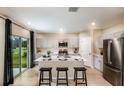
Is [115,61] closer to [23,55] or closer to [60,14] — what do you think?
[60,14]

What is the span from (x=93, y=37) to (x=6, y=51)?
617 cm

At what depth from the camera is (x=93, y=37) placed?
1001 centimetres

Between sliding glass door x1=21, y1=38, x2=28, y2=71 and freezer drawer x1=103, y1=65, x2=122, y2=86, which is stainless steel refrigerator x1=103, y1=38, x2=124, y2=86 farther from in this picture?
sliding glass door x1=21, y1=38, x2=28, y2=71

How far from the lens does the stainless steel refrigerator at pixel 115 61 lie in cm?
500

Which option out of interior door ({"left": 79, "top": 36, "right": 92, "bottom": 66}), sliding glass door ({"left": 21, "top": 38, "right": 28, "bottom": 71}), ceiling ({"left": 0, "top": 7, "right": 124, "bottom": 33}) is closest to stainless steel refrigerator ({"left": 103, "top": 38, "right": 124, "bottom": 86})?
ceiling ({"left": 0, "top": 7, "right": 124, "bottom": 33})

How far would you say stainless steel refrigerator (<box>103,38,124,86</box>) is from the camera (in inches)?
197

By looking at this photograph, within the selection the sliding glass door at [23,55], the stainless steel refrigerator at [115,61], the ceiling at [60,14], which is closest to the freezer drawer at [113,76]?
the stainless steel refrigerator at [115,61]

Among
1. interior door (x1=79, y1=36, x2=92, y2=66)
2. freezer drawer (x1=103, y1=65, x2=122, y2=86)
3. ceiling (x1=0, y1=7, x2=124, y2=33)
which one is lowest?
freezer drawer (x1=103, y1=65, x2=122, y2=86)

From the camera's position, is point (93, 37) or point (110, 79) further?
point (93, 37)

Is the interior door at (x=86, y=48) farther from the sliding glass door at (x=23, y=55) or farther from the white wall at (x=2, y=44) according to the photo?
the white wall at (x=2, y=44)

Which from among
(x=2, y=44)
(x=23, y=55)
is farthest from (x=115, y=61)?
(x=23, y=55)
